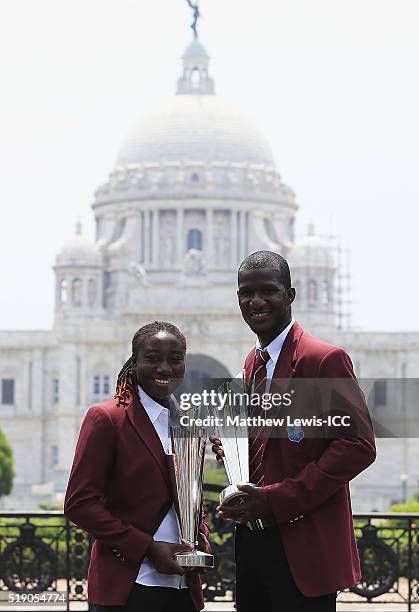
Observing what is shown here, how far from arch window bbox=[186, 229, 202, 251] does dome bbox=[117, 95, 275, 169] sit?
4.61 m

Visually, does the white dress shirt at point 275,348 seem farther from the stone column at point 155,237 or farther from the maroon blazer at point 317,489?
the stone column at point 155,237

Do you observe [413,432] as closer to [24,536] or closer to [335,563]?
[335,563]

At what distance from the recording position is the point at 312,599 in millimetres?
6680

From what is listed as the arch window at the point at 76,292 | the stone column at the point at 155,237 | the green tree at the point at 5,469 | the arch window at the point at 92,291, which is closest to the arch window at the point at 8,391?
the arch window at the point at 76,292

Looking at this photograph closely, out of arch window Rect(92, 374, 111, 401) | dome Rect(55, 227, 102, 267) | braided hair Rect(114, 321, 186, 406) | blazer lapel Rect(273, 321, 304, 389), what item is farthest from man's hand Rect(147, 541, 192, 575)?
dome Rect(55, 227, 102, 267)

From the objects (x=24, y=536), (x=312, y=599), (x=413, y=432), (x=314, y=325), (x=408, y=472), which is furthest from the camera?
(x=314, y=325)

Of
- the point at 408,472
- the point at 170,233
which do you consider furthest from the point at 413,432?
the point at 170,233

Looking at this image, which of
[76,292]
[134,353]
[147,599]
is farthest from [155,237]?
[147,599]

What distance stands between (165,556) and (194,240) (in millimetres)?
86645

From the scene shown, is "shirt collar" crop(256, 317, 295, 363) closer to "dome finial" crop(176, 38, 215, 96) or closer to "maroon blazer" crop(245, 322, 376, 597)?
"maroon blazer" crop(245, 322, 376, 597)

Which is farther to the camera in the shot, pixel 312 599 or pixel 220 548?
pixel 220 548

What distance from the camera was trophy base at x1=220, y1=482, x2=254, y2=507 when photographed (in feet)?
21.8

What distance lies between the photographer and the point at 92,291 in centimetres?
8888

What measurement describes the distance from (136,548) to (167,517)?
0.22 metres
